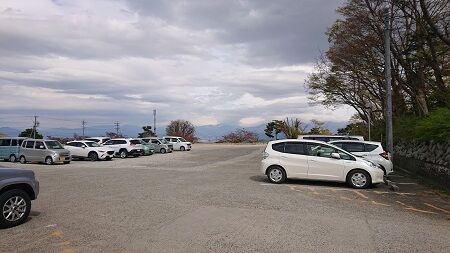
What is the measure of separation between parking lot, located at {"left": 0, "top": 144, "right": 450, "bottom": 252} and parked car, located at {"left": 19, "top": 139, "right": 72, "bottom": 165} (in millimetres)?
13445

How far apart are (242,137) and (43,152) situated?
151 feet

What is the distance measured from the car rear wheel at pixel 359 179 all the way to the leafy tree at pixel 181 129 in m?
54.9

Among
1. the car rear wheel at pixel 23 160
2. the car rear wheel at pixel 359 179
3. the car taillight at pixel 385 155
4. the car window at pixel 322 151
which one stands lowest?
the car rear wheel at pixel 359 179

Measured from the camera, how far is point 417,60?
977 inches

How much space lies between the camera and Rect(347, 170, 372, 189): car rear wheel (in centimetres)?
1430

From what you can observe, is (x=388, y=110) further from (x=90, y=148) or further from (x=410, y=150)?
(x=90, y=148)

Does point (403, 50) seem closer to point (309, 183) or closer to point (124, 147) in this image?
point (309, 183)

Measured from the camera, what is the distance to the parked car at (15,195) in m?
7.75

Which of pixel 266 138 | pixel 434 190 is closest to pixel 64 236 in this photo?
pixel 434 190

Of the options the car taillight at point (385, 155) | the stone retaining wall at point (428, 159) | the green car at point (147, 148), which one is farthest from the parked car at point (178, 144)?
the car taillight at point (385, 155)

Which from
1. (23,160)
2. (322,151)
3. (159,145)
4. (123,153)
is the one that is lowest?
(23,160)

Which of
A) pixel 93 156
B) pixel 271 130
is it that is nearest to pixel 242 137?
pixel 271 130

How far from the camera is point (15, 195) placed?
7988mm

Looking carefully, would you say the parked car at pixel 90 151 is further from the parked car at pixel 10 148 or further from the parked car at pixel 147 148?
the parked car at pixel 147 148
